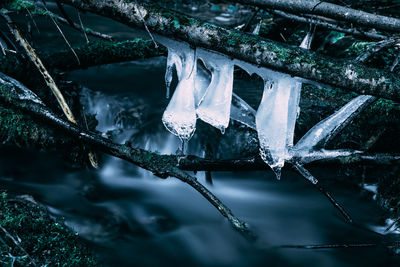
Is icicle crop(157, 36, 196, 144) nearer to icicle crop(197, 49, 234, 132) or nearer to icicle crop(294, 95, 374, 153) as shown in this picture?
icicle crop(197, 49, 234, 132)

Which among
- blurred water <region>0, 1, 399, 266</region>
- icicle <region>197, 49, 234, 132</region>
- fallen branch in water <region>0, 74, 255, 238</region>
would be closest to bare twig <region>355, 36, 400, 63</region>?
icicle <region>197, 49, 234, 132</region>

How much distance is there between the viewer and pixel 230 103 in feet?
7.54

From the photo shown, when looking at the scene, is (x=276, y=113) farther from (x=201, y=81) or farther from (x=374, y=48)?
(x=374, y=48)

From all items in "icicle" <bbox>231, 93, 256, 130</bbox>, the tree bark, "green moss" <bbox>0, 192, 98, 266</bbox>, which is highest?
the tree bark

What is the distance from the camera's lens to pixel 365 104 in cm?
244

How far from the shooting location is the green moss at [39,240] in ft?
6.66

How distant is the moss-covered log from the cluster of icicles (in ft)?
0.76

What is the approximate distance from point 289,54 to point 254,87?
3.67m

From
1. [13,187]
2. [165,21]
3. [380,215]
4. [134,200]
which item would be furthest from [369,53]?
[13,187]

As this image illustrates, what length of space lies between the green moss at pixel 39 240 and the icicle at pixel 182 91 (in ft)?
3.80

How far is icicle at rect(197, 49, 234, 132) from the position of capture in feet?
6.60

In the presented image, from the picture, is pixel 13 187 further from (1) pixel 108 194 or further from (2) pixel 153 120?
(2) pixel 153 120

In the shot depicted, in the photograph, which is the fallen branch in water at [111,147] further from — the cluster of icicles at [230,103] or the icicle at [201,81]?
the icicle at [201,81]

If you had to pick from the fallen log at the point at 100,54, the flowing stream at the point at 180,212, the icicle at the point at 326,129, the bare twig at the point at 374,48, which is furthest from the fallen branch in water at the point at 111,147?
the fallen log at the point at 100,54
